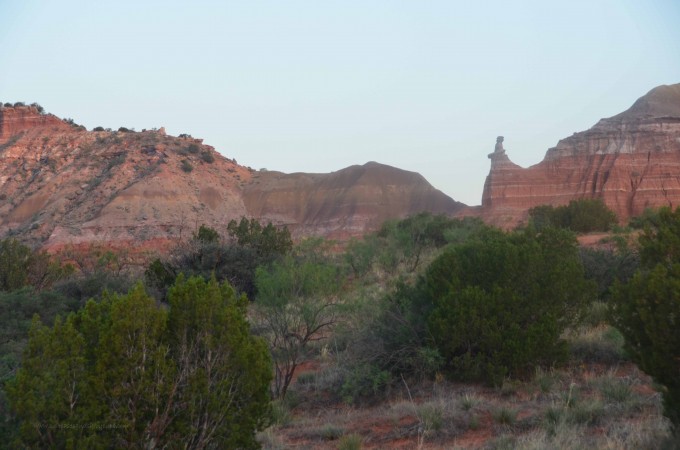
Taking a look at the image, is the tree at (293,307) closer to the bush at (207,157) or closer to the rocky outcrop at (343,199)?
the rocky outcrop at (343,199)

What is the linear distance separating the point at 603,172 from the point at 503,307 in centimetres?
6033

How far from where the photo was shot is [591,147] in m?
68.4

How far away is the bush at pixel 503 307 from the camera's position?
1026cm

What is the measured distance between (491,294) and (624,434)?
165 inches

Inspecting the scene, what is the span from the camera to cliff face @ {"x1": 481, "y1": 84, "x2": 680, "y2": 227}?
63.0 metres

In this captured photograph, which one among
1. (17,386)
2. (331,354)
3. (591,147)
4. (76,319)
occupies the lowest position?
(331,354)

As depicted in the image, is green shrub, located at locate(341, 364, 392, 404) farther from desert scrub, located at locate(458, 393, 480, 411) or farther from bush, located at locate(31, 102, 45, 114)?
bush, located at locate(31, 102, 45, 114)

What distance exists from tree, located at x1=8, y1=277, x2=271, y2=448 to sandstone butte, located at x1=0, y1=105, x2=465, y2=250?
53.1 m

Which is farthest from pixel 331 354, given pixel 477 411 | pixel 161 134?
pixel 161 134

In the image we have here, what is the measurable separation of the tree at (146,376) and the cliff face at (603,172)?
57.5m

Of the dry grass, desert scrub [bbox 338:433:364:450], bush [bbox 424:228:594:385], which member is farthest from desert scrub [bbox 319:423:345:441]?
bush [bbox 424:228:594:385]

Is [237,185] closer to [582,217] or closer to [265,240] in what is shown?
[582,217]

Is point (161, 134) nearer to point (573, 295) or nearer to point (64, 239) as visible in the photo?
point (64, 239)

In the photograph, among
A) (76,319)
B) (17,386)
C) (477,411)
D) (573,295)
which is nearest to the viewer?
(17,386)
